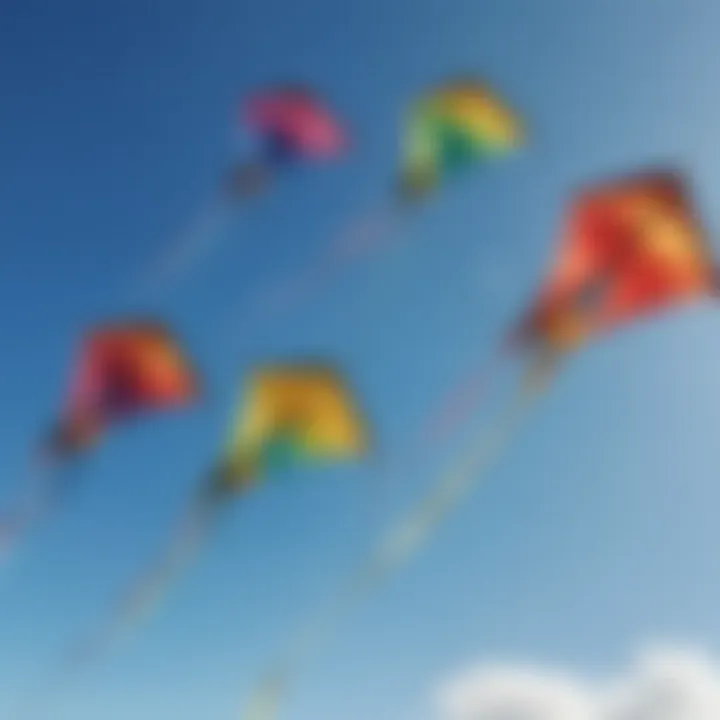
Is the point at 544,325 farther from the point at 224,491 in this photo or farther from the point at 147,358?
the point at 147,358

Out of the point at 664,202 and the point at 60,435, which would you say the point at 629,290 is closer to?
the point at 664,202

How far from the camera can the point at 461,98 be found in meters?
22.6

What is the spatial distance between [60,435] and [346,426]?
4784mm

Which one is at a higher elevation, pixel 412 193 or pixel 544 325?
pixel 412 193

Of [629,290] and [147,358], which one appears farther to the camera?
[147,358]

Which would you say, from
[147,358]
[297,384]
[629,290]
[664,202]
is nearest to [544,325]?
[629,290]

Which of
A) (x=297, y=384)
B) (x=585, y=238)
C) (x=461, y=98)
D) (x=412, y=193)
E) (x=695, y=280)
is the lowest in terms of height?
(x=695, y=280)

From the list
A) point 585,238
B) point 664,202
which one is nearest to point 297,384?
point 585,238

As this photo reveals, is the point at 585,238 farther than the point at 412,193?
No

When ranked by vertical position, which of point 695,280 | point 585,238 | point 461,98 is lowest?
point 695,280

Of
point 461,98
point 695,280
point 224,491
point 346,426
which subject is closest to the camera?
point 695,280

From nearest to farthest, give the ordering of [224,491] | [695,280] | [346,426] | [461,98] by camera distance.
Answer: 1. [695,280]
2. [224,491]
3. [346,426]
4. [461,98]

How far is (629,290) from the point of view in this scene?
18.8 m

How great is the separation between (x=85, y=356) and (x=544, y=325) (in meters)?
8.49
